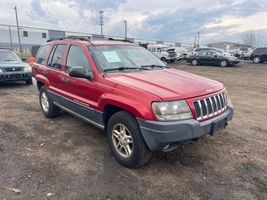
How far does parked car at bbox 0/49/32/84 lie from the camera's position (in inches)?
367

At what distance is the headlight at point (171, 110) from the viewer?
283cm

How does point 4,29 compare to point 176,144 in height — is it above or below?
above

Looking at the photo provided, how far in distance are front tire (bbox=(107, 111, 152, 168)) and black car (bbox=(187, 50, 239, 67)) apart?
20.0 metres

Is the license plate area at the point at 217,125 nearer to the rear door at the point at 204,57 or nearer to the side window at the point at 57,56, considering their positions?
the side window at the point at 57,56

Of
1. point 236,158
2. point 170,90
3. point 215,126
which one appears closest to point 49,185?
point 170,90

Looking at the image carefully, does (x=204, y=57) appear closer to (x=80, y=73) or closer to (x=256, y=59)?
(x=256, y=59)

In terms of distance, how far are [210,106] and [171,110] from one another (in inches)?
26.4

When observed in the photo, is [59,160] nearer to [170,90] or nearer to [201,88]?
[170,90]

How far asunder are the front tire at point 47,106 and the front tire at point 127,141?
2.36m

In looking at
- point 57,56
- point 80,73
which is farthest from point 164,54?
A: point 80,73

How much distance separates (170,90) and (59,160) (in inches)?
79.9

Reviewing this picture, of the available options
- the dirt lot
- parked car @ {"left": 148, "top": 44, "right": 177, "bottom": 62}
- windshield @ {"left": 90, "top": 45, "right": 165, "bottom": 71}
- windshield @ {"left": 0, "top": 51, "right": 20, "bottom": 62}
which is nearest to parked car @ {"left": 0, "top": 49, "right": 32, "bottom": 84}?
windshield @ {"left": 0, "top": 51, "right": 20, "bottom": 62}

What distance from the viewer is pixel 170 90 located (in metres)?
3.01

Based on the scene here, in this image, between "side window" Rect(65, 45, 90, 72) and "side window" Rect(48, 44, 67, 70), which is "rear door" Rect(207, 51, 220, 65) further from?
"side window" Rect(65, 45, 90, 72)
